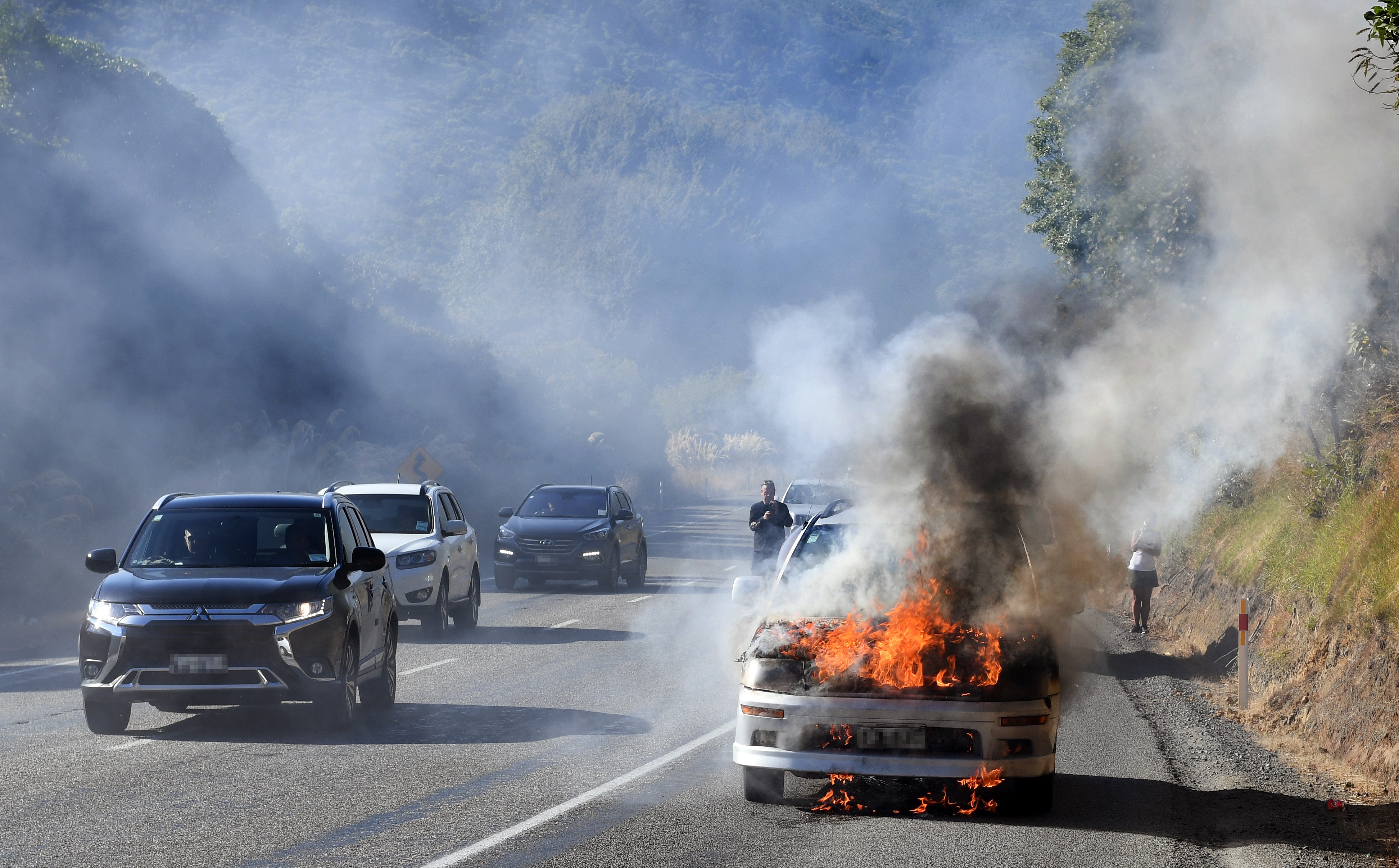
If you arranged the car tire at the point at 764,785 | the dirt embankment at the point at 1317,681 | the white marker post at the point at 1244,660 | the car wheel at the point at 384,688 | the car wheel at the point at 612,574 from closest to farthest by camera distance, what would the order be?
the car tire at the point at 764,785 → the dirt embankment at the point at 1317,681 → the car wheel at the point at 384,688 → the white marker post at the point at 1244,660 → the car wheel at the point at 612,574

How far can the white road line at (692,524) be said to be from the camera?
152 feet

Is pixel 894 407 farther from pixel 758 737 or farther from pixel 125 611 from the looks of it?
pixel 125 611

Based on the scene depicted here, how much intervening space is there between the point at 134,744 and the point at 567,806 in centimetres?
377

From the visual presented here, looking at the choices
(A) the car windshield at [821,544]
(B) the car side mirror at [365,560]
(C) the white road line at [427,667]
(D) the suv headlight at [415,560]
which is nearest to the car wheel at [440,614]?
(D) the suv headlight at [415,560]

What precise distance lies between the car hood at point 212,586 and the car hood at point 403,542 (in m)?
6.07

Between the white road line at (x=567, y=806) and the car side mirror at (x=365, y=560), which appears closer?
the white road line at (x=567, y=806)

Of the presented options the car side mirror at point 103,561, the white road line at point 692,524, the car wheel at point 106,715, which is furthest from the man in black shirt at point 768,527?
the white road line at point 692,524

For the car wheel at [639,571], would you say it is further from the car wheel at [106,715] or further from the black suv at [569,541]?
the car wheel at [106,715]

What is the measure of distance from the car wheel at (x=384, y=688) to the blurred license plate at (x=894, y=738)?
5.15 metres

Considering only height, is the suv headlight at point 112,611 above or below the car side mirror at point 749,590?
below

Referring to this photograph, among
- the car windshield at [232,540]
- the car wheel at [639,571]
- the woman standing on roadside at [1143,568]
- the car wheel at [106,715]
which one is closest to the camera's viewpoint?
the car wheel at [106,715]

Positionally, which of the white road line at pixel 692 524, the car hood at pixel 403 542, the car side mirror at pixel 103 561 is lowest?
the white road line at pixel 692 524

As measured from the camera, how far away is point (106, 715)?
9.81m

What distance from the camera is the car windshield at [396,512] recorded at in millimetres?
17484
